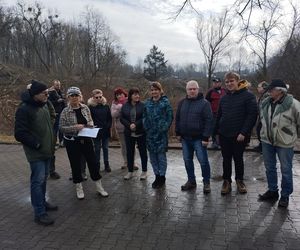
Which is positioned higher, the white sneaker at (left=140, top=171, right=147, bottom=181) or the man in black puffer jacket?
the man in black puffer jacket

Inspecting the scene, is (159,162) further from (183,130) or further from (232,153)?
(232,153)

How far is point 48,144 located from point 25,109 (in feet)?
1.87

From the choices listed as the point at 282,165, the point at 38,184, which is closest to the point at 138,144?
the point at 38,184

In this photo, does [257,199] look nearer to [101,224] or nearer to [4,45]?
[101,224]

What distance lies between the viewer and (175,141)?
1161cm

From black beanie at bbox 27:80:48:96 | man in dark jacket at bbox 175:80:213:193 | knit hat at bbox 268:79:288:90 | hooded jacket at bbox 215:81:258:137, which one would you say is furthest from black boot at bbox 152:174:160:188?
black beanie at bbox 27:80:48:96

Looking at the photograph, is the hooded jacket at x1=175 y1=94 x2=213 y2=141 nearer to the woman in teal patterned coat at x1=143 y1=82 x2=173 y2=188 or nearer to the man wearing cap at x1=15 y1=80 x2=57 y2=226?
the woman in teal patterned coat at x1=143 y1=82 x2=173 y2=188

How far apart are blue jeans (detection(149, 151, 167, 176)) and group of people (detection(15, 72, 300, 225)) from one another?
0.06ft

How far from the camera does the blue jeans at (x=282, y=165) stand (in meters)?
5.32

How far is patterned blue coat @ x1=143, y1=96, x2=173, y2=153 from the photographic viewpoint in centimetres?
628

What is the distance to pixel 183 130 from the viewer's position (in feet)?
19.9

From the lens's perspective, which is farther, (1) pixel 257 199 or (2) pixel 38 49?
(2) pixel 38 49

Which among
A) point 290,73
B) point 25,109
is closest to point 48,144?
point 25,109

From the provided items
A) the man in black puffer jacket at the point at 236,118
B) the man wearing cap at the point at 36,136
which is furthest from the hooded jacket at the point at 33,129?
the man in black puffer jacket at the point at 236,118
